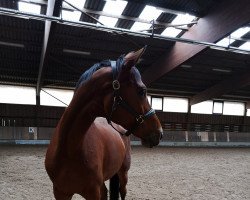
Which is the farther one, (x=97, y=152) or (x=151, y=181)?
(x=151, y=181)

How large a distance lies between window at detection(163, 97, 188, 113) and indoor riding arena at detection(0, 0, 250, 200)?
0.07 meters

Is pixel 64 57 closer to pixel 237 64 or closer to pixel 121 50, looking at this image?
pixel 121 50

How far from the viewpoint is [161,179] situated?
6148mm

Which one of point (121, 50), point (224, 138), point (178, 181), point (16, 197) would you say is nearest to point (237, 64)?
point (224, 138)

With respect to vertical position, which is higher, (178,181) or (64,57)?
(64,57)

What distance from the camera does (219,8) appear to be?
8406 mm

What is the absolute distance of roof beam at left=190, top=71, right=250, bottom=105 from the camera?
44.9ft

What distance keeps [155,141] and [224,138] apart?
15.1 m

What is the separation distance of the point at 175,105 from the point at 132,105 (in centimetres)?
1622

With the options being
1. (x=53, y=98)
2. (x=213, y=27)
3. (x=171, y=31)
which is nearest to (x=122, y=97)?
(x=213, y=27)

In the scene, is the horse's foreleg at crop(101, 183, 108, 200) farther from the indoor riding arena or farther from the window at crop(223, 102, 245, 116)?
the window at crop(223, 102, 245, 116)

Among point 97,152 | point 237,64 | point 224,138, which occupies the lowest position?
point 224,138

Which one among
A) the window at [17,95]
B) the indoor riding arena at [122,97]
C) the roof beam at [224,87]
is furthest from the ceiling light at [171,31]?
the window at [17,95]

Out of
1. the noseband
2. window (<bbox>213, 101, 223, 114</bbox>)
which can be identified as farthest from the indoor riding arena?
window (<bbox>213, 101, 223, 114</bbox>)
